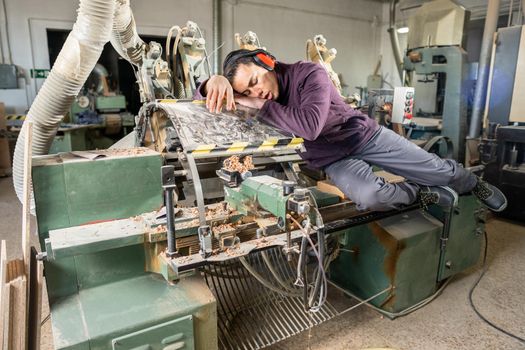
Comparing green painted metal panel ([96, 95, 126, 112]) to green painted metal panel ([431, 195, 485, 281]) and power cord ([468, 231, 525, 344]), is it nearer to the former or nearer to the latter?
green painted metal panel ([431, 195, 485, 281])

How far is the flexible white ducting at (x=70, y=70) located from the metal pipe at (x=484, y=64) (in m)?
3.18

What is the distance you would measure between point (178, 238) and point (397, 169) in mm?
1179

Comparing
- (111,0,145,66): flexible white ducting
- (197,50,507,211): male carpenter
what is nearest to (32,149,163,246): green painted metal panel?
(197,50,507,211): male carpenter

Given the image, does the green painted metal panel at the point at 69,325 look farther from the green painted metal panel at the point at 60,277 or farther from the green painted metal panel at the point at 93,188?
the green painted metal panel at the point at 93,188

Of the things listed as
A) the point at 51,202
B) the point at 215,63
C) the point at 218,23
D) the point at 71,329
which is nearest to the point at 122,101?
the point at 215,63

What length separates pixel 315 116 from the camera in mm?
1406

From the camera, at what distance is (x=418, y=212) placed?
1929 mm

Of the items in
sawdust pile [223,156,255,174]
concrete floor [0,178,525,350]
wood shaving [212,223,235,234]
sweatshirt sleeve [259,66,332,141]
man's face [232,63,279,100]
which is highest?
man's face [232,63,279,100]

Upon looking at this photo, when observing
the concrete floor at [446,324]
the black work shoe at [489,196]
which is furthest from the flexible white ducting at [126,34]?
the black work shoe at [489,196]

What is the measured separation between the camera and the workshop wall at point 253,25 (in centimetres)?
492

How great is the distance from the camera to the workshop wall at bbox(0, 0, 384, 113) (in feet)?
16.1

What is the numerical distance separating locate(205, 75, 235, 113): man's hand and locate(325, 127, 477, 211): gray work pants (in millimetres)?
660

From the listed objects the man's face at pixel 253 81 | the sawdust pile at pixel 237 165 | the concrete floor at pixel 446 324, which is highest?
the man's face at pixel 253 81

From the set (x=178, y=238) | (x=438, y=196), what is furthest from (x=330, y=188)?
(x=178, y=238)
